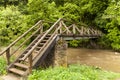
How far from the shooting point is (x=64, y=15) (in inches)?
665

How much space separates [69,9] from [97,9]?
3.02 meters

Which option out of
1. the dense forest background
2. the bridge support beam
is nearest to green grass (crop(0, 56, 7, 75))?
the bridge support beam

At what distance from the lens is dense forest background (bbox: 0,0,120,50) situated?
14.1 meters

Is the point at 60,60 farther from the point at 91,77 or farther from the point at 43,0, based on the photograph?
the point at 43,0

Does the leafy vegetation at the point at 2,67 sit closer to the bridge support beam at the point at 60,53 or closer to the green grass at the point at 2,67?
the green grass at the point at 2,67

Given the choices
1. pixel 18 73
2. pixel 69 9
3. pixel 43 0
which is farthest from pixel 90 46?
pixel 18 73

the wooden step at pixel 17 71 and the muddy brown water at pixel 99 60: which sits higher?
the wooden step at pixel 17 71

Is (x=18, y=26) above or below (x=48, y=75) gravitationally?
above

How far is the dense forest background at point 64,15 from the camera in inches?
554

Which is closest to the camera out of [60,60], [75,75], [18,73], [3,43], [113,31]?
[75,75]

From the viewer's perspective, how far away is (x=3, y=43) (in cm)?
1620

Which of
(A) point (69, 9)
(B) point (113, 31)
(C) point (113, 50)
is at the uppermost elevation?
(A) point (69, 9)

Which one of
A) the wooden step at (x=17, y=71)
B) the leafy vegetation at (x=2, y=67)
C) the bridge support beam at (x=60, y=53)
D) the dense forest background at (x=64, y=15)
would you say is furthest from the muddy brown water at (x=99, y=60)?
the wooden step at (x=17, y=71)

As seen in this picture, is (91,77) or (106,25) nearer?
(91,77)
